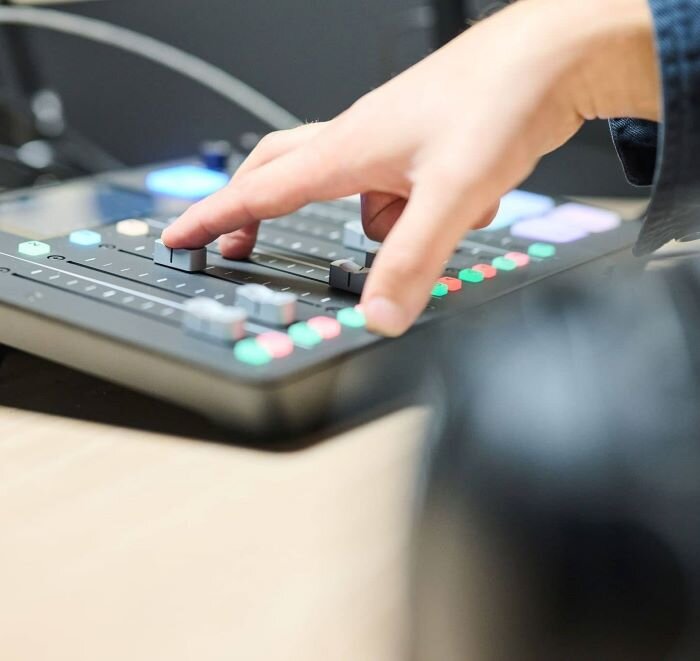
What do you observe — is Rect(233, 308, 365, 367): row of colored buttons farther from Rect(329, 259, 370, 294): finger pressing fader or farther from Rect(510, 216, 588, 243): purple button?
Rect(510, 216, 588, 243): purple button

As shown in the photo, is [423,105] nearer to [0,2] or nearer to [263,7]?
[263,7]

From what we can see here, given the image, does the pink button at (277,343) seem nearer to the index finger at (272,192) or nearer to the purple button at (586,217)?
the index finger at (272,192)

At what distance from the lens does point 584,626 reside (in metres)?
0.34

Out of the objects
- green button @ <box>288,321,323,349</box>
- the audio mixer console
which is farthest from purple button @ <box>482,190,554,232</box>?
green button @ <box>288,321,323,349</box>

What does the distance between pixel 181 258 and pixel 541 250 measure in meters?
0.21

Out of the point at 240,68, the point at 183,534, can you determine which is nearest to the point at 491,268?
the point at 183,534

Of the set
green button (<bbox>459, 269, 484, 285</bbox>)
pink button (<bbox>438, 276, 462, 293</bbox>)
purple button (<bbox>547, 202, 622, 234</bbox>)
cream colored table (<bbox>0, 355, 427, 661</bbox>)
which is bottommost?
cream colored table (<bbox>0, 355, 427, 661</bbox>)

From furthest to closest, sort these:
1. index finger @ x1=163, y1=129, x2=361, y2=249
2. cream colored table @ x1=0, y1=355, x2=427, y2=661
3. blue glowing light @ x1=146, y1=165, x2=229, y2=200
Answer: blue glowing light @ x1=146, y1=165, x2=229, y2=200 → index finger @ x1=163, y1=129, x2=361, y2=249 → cream colored table @ x1=0, y1=355, x2=427, y2=661

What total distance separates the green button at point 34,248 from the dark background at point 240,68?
277 millimetres

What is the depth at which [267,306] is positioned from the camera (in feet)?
1.34

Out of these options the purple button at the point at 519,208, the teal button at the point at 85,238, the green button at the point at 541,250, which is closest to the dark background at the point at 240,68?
the purple button at the point at 519,208

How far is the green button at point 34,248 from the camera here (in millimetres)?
493

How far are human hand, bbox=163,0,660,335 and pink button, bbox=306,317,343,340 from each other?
2 cm

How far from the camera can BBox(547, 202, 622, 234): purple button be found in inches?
24.0
